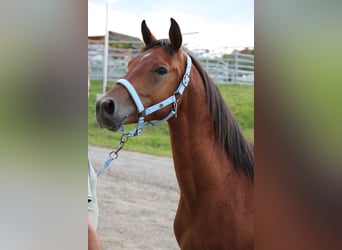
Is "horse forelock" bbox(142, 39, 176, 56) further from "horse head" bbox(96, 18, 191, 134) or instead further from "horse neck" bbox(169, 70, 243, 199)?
"horse neck" bbox(169, 70, 243, 199)

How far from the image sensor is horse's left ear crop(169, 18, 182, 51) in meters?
1.20

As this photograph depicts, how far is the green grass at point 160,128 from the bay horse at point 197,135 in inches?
6.7

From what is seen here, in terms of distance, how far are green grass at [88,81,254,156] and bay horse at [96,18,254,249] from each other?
0.17m

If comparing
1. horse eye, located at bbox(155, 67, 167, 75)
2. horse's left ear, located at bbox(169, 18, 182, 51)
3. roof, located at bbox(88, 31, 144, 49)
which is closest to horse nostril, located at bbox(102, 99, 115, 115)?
horse eye, located at bbox(155, 67, 167, 75)

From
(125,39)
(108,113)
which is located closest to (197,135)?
(108,113)

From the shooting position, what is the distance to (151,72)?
1213 millimetres

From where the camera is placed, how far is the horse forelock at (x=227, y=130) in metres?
1.27

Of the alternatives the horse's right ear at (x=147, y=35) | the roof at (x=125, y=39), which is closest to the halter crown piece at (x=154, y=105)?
the horse's right ear at (x=147, y=35)

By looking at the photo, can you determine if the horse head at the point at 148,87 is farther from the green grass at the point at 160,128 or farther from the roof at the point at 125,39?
the roof at the point at 125,39

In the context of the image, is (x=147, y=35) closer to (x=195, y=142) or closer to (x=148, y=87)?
(x=148, y=87)
